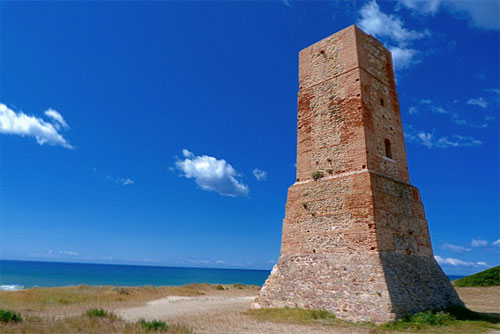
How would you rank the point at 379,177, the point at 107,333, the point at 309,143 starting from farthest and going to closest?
the point at 309,143 < the point at 379,177 < the point at 107,333

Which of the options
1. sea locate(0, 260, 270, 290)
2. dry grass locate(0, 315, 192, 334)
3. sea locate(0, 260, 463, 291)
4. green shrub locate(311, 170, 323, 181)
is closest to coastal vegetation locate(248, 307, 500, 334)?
dry grass locate(0, 315, 192, 334)

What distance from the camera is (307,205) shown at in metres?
11.8

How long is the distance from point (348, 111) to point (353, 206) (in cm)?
389

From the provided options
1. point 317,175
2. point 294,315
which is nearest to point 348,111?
point 317,175

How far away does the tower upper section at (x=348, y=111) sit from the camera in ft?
37.1

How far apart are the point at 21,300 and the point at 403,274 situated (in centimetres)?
1585

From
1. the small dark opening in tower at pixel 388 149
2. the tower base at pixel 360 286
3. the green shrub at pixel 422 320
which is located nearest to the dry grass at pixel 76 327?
the tower base at pixel 360 286

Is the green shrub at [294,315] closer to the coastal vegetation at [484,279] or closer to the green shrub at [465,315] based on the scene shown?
the green shrub at [465,315]

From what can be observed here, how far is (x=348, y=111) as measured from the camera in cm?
1177

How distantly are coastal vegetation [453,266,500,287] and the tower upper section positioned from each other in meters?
17.2

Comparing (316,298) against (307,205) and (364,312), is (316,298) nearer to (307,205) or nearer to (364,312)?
(364,312)

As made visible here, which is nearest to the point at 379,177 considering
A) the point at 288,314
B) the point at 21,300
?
the point at 288,314

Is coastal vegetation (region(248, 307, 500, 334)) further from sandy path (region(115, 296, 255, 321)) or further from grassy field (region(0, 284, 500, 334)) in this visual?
sandy path (region(115, 296, 255, 321))

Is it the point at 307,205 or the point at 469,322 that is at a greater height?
the point at 307,205
